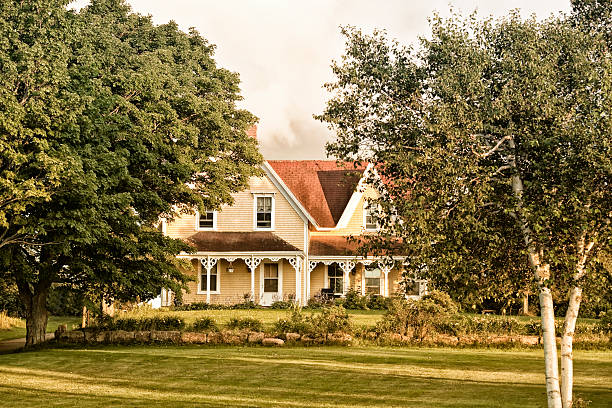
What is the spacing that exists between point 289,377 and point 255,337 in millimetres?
6152

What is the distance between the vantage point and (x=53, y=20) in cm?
1927

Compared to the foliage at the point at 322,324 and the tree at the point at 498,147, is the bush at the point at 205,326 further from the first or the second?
the tree at the point at 498,147

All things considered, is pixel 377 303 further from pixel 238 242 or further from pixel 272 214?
pixel 238 242

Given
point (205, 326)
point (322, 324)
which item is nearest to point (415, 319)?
point (322, 324)

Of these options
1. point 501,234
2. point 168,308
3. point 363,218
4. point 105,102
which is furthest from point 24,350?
point 363,218

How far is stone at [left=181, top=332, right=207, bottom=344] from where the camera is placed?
22.3 meters

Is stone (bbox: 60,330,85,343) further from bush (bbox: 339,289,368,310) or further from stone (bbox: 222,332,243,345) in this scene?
bush (bbox: 339,289,368,310)

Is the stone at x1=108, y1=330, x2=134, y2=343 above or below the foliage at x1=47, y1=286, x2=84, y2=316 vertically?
below

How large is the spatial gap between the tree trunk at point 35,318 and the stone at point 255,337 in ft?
21.6

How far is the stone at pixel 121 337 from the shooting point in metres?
22.5

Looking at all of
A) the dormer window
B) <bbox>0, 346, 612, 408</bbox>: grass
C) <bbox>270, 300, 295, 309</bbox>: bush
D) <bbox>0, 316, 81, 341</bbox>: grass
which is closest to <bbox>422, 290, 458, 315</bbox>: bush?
<bbox>0, 346, 612, 408</bbox>: grass

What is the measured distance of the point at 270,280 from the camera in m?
38.3

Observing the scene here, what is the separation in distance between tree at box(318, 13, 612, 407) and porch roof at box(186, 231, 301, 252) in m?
24.4

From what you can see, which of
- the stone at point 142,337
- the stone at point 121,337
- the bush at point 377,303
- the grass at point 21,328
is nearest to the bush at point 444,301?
the stone at point 142,337
